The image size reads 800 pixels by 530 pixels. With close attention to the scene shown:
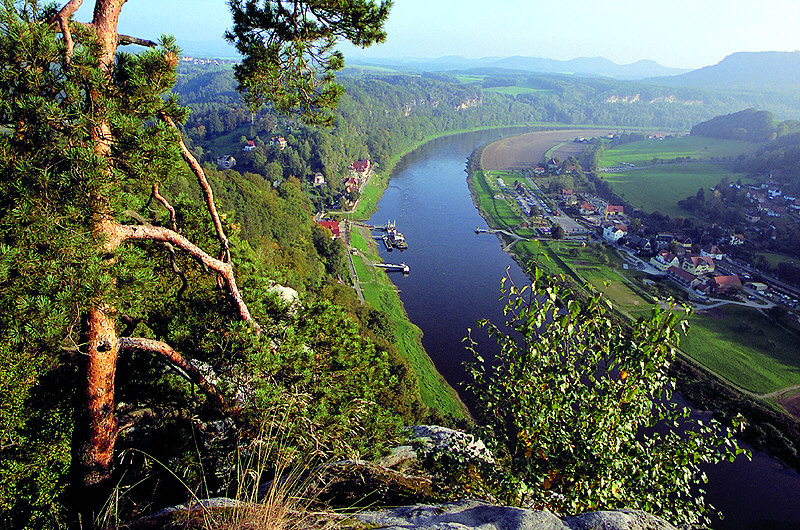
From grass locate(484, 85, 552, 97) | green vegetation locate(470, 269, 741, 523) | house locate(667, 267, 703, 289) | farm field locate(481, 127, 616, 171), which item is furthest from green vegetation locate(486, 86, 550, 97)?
green vegetation locate(470, 269, 741, 523)

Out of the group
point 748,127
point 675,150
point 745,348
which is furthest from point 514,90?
point 745,348

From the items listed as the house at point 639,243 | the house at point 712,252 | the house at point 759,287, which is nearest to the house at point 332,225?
the house at point 639,243

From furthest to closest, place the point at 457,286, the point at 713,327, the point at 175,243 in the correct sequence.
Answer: the point at 457,286
the point at 713,327
the point at 175,243

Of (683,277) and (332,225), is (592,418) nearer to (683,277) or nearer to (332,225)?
(683,277)

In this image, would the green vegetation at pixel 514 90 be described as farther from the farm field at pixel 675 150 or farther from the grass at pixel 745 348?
the grass at pixel 745 348

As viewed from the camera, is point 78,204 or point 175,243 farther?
point 175,243

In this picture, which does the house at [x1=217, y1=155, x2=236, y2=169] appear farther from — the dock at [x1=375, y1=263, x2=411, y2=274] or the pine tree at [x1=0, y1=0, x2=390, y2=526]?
the pine tree at [x1=0, y1=0, x2=390, y2=526]
